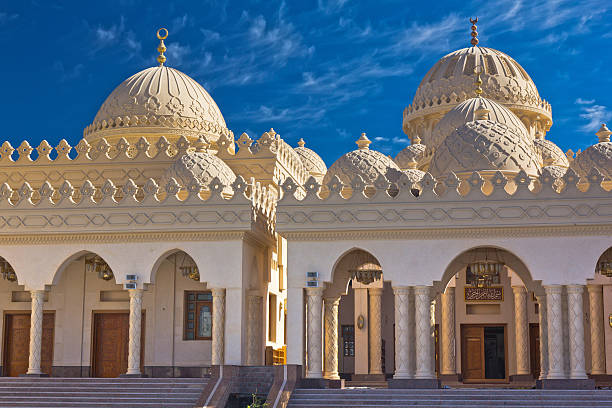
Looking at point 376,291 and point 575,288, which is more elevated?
point 376,291

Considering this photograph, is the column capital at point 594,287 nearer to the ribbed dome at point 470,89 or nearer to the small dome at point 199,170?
the ribbed dome at point 470,89

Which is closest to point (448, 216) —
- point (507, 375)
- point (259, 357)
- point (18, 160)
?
point (259, 357)

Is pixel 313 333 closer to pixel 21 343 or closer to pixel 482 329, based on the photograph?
pixel 482 329

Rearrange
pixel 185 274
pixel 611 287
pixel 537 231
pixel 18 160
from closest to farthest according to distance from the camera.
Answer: pixel 537 231 → pixel 185 274 → pixel 611 287 → pixel 18 160

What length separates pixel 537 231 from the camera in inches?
755

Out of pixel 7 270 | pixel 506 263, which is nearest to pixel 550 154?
pixel 506 263

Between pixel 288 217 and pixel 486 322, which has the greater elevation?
pixel 288 217

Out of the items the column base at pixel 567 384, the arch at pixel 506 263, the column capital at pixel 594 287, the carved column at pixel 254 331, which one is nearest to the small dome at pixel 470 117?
the column capital at pixel 594 287

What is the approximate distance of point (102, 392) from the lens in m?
19.0

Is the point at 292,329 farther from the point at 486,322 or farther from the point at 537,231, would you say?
Answer: the point at 486,322

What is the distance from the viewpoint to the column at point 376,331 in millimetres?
26672

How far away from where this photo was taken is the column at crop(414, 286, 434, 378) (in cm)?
1933

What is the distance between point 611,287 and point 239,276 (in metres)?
10.3

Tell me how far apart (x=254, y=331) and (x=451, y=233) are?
564cm
